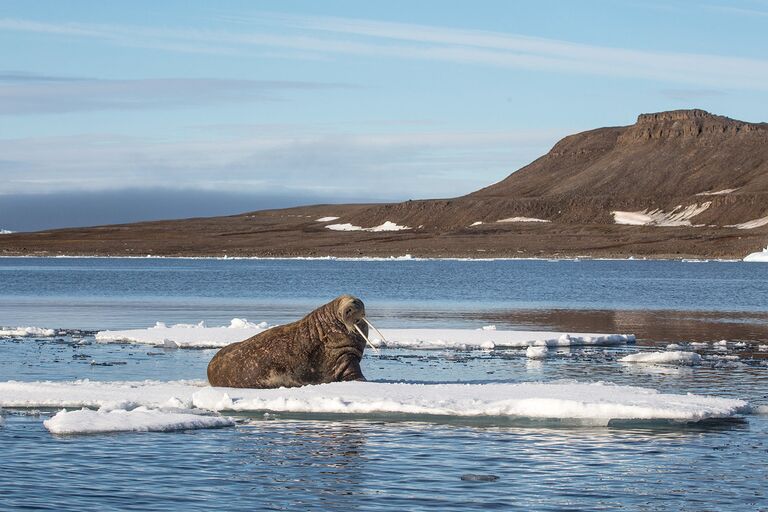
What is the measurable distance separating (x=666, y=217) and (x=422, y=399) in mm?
184373

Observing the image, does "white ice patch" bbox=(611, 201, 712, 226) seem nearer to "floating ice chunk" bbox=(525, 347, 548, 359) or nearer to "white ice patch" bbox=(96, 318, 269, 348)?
"white ice patch" bbox=(96, 318, 269, 348)

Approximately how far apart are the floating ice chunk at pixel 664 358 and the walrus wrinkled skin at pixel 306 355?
785cm

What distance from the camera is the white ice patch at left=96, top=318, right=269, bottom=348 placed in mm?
27500

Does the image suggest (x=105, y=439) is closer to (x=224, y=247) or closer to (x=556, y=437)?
(x=556, y=437)

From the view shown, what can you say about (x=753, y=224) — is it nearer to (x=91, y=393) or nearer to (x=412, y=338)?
(x=412, y=338)

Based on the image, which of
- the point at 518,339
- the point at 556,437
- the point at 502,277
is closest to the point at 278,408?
the point at 556,437

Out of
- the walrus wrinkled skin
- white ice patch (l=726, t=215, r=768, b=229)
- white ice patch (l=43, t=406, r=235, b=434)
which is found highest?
white ice patch (l=726, t=215, r=768, b=229)

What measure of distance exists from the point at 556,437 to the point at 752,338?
18.1 metres

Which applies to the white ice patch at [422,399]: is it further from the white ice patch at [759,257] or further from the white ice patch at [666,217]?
the white ice patch at [666,217]

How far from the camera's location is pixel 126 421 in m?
15.7

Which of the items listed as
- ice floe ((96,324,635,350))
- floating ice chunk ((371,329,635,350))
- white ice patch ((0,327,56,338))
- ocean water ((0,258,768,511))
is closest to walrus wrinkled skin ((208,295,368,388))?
ocean water ((0,258,768,511))

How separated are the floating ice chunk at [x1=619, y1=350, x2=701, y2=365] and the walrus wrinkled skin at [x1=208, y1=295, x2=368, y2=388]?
7.85 metres

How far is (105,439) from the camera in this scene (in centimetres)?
1492

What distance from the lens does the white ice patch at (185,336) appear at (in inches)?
1083
